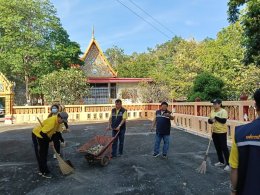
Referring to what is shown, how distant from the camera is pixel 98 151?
27.0ft

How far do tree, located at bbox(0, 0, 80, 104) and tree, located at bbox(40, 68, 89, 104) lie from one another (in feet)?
8.67

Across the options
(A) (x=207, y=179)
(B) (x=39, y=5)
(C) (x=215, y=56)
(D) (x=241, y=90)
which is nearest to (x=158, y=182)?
(A) (x=207, y=179)

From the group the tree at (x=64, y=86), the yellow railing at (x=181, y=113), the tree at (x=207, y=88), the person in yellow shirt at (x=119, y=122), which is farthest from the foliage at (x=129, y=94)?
the person in yellow shirt at (x=119, y=122)

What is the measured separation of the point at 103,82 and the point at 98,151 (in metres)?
23.7

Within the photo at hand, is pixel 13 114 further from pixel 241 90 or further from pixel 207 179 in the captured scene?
pixel 207 179

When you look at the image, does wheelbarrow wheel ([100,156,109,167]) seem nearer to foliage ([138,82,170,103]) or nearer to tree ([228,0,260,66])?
tree ([228,0,260,66])

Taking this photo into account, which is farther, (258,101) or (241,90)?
(241,90)

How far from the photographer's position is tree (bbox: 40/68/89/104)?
2417cm

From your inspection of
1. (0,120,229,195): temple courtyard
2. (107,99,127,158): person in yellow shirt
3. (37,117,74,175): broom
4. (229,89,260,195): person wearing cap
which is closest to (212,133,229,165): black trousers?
(0,120,229,195): temple courtyard

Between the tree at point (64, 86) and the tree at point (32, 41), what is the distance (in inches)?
104

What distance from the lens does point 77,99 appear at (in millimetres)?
25562

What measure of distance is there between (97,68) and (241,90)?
1710 centimetres

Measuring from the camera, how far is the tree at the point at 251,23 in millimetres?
9414

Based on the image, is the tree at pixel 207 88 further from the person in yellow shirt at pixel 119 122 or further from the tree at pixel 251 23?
the person in yellow shirt at pixel 119 122
